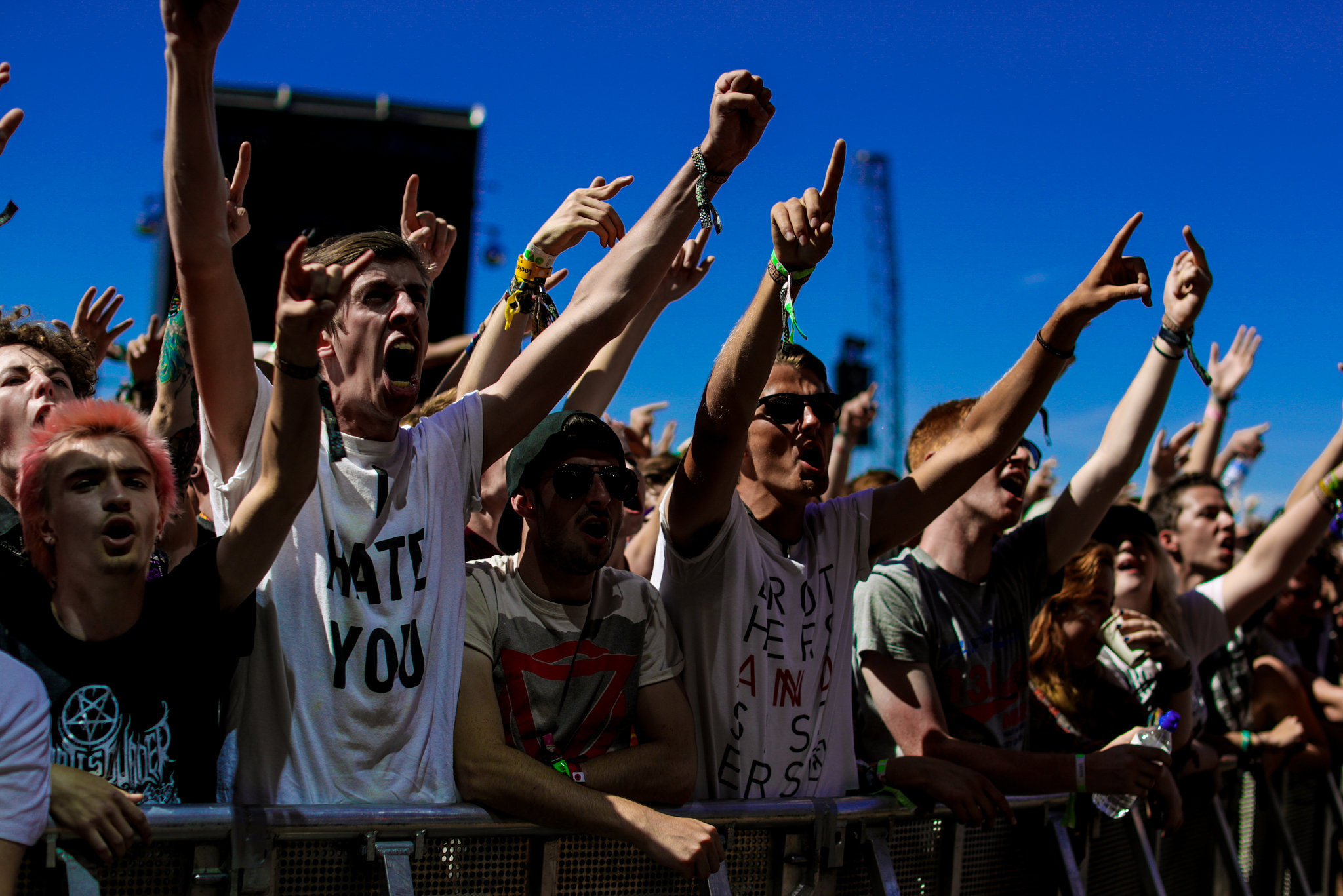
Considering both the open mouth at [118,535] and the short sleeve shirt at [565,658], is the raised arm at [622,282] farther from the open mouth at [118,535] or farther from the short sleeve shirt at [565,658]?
the open mouth at [118,535]

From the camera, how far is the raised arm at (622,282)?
2820 millimetres

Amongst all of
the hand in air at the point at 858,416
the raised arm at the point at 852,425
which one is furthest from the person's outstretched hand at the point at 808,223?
the hand in air at the point at 858,416

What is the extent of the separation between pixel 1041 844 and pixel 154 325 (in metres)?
3.74

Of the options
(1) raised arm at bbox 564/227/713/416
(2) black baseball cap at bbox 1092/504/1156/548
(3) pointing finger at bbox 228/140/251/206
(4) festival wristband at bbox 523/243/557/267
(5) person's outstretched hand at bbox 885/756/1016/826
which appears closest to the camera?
(3) pointing finger at bbox 228/140/251/206

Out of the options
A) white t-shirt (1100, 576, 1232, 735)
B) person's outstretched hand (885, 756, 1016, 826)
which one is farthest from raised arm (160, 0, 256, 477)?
white t-shirt (1100, 576, 1232, 735)

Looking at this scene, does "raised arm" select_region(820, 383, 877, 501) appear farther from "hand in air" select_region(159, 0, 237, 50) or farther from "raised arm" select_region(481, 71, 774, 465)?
"hand in air" select_region(159, 0, 237, 50)

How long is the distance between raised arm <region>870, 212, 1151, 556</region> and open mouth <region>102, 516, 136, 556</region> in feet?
6.57

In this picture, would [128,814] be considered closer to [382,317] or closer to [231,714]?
[231,714]

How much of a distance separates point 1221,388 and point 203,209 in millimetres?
5778

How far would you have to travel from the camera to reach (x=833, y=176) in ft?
9.53

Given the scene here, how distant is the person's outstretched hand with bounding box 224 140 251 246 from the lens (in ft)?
9.14

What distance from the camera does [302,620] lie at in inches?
94.0

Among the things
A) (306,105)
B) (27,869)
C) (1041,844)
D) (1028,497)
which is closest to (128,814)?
(27,869)

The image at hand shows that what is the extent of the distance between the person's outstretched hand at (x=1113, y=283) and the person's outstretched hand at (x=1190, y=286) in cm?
50
